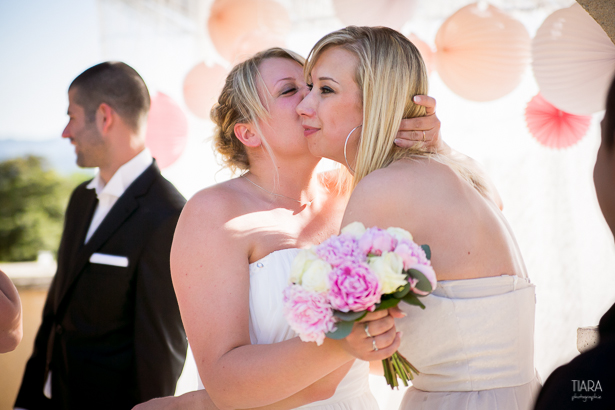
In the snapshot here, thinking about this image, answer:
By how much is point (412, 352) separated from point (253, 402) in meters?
0.65

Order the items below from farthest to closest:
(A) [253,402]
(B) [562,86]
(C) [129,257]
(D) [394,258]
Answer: (B) [562,86] → (C) [129,257] → (A) [253,402] → (D) [394,258]

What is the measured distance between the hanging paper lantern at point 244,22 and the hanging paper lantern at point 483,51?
1218 mm

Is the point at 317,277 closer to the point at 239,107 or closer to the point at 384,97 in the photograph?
the point at 384,97

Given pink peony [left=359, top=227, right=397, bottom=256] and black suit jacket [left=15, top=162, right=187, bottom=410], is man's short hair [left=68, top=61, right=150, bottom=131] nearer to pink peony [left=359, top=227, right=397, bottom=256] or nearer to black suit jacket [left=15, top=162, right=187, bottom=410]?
black suit jacket [left=15, top=162, right=187, bottom=410]

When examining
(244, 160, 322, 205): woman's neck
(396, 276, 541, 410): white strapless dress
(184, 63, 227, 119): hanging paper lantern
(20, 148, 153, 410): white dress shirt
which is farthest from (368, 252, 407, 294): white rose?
(184, 63, 227, 119): hanging paper lantern

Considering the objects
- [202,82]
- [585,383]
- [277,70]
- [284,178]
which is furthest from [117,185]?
[585,383]

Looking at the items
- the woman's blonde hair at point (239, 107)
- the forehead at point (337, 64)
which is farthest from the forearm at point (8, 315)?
the forehead at point (337, 64)

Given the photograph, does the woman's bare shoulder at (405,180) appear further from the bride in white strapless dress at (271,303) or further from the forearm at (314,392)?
the forearm at (314,392)

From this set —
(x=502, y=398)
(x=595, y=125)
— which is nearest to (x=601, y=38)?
(x=595, y=125)

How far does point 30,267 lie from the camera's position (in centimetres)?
646

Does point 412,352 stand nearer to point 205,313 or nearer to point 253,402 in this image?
point 253,402

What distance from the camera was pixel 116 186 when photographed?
3322 mm

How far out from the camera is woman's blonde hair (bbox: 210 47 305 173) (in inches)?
99.4

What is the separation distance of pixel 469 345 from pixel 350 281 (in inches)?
31.5
